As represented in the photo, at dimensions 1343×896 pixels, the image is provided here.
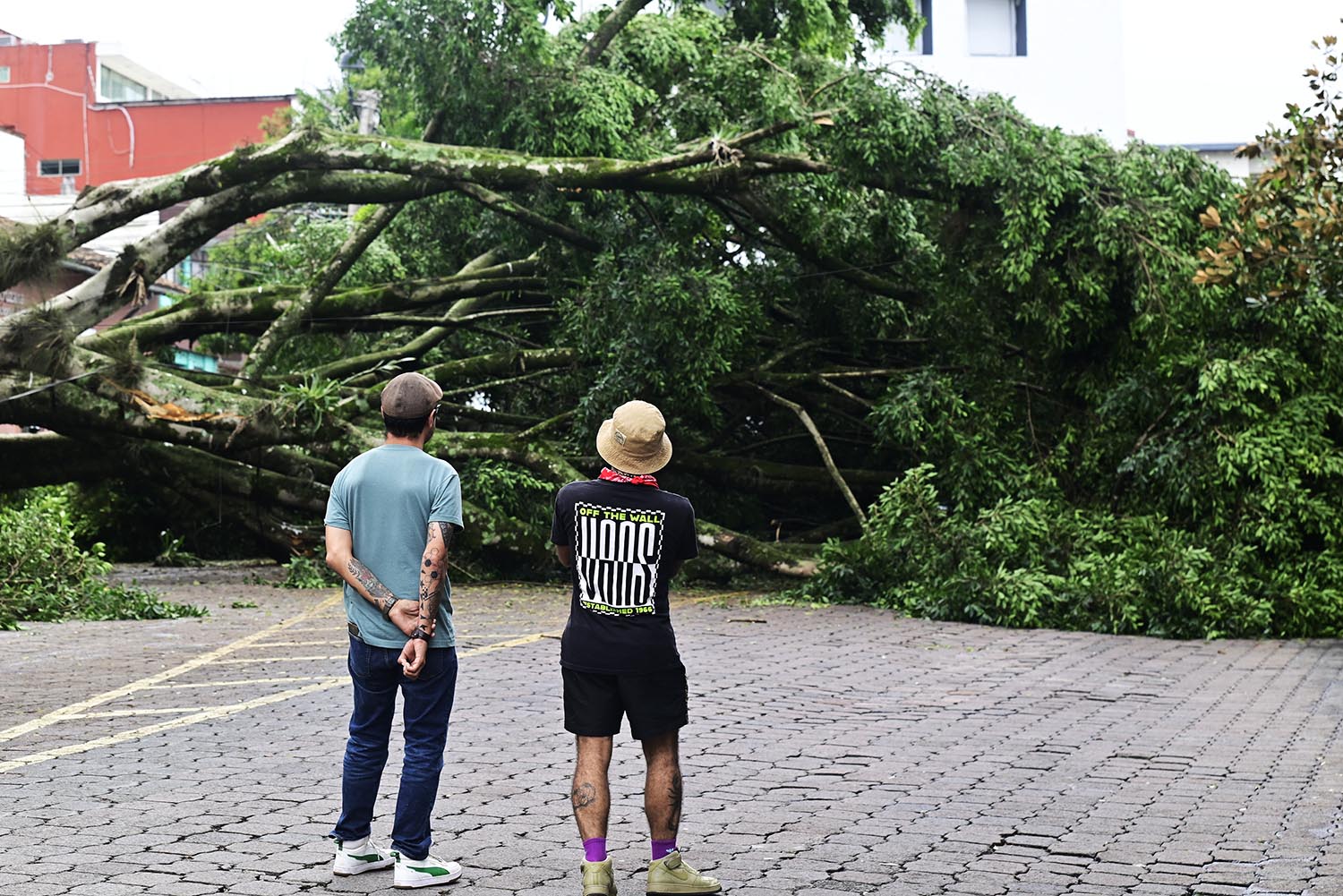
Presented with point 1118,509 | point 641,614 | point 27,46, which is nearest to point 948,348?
point 1118,509

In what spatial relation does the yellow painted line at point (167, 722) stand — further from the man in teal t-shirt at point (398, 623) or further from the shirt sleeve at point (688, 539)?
the shirt sleeve at point (688, 539)

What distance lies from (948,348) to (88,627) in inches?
350

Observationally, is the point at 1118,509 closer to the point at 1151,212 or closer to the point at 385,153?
the point at 1151,212

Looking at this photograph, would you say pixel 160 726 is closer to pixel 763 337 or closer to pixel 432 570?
pixel 432 570

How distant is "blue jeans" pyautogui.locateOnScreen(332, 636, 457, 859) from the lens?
491 cm

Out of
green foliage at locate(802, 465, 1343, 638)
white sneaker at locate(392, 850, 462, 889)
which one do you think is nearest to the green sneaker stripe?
white sneaker at locate(392, 850, 462, 889)

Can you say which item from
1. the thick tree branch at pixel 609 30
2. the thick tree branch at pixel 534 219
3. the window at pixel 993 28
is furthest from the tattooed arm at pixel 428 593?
the window at pixel 993 28

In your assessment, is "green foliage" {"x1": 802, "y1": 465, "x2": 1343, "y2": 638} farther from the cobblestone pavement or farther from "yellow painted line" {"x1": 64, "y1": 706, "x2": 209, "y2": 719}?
"yellow painted line" {"x1": 64, "y1": 706, "x2": 209, "y2": 719}

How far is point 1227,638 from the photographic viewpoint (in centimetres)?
1274

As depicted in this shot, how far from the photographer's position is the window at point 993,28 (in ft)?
131

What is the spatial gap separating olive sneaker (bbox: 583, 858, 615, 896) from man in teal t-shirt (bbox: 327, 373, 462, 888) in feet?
1.82

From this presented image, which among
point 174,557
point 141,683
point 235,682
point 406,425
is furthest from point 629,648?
point 174,557

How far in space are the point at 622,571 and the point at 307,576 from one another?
1233cm

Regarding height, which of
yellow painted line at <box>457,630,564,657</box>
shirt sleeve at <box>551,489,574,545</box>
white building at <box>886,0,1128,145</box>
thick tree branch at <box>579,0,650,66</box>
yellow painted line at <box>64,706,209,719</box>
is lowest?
yellow painted line at <box>457,630,564,657</box>
